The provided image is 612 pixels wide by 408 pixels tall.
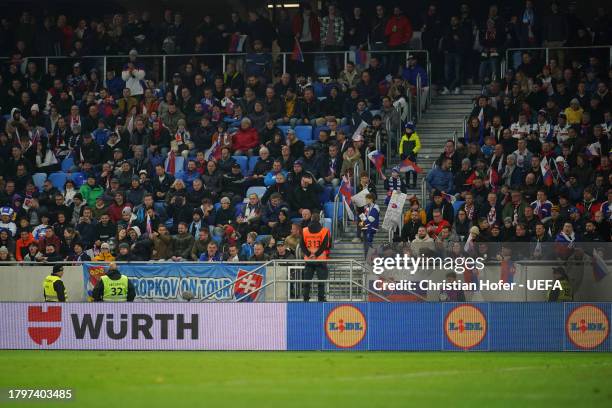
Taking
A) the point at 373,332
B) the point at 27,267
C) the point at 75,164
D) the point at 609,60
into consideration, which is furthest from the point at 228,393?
the point at 609,60

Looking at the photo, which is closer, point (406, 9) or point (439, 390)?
point (439, 390)

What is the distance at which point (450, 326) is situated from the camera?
2072 centimetres

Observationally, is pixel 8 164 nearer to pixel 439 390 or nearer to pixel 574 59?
pixel 574 59

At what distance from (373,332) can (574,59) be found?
11.7 m

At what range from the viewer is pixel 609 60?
29.6 meters

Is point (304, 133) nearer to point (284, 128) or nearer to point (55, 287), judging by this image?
point (284, 128)

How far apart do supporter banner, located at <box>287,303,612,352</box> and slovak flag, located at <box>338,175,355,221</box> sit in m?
4.90

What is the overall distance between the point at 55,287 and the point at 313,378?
7.87 metres

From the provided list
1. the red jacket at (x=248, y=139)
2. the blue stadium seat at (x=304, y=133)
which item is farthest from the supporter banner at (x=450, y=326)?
the blue stadium seat at (x=304, y=133)

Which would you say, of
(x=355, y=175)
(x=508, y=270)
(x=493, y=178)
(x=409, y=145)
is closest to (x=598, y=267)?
(x=508, y=270)

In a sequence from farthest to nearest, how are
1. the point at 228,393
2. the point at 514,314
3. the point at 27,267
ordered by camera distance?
the point at 27,267, the point at 514,314, the point at 228,393

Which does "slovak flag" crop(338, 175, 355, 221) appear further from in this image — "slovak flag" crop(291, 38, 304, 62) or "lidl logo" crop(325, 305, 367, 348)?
"slovak flag" crop(291, 38, 304, 62)

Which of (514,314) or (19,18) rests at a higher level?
(19,18)

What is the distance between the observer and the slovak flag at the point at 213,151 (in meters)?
28.8
